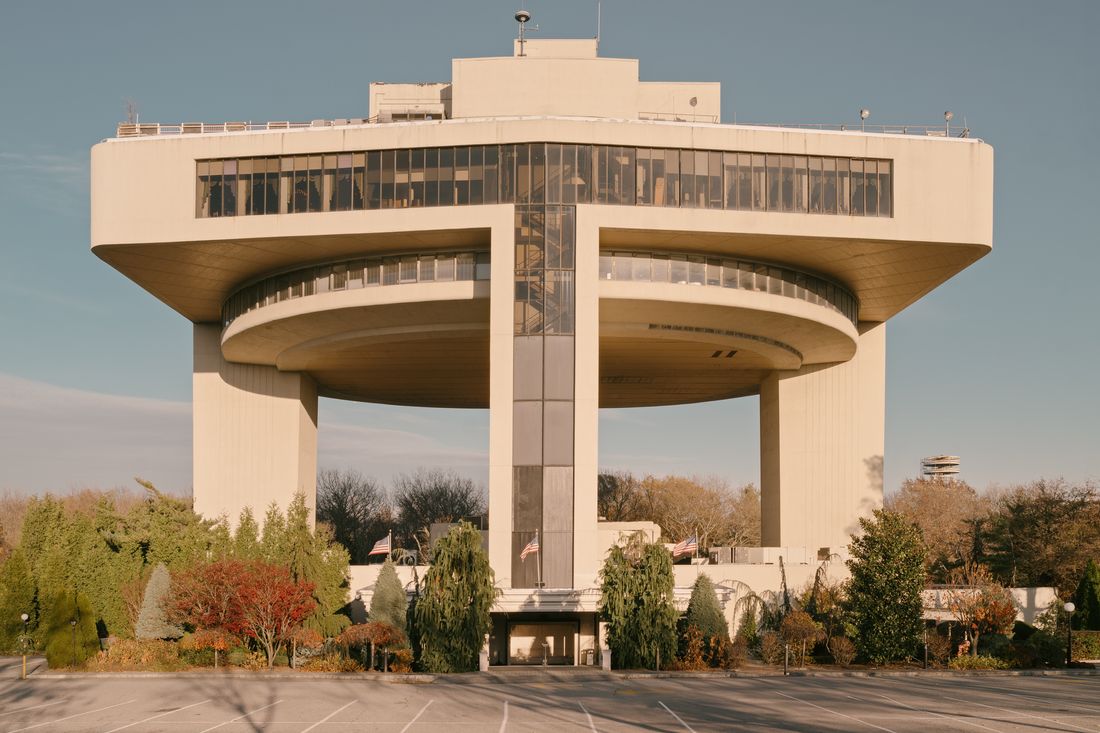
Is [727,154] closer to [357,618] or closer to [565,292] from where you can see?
[565,292]

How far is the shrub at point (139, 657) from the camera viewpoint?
40.5 meters

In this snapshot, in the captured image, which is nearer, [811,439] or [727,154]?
[727,154]

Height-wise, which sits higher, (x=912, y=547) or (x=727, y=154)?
(x=727, y=154)

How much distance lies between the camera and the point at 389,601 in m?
44.0

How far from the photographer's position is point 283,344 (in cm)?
5662

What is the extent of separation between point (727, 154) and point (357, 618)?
81.5ft

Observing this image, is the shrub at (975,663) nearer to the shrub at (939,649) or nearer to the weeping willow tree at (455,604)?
the shrub at (939,649)

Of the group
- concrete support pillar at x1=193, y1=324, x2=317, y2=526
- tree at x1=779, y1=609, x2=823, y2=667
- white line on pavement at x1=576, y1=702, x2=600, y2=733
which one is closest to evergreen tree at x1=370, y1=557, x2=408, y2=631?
white line on pavement at x1=576, y1=702, x2=600, y2=733

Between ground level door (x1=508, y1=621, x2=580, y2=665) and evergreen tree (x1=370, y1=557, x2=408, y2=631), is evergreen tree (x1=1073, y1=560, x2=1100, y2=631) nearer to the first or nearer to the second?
ground level door (x1=508, y1=621, x2=580, y2=665)

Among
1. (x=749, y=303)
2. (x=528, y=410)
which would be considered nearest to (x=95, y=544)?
(x=528, y=410)

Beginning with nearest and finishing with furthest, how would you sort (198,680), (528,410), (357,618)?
1. (198,680)
2. (528,410)
3. (357,618)

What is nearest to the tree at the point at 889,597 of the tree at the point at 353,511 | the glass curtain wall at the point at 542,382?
the glass curtain wall at the point at 542,382

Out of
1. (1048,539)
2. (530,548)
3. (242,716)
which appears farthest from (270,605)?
(1048,539)

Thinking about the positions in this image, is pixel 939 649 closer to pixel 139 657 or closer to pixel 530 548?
pixel 530 548
